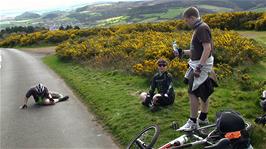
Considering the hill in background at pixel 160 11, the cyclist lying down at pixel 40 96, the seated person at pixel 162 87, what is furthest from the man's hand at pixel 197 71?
the hill in background at pixel 160 11

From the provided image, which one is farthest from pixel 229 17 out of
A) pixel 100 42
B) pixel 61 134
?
pixel 61 134

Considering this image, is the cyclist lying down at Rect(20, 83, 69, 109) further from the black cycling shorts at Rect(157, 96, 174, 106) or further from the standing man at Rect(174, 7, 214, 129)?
the standing man at Rect(174, 7, 214, 129)

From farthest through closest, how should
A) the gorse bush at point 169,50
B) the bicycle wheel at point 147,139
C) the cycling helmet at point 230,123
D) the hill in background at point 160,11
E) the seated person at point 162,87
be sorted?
the hill in background at point 160,11
the gorse bush at point 169,50
the seated person at point 162,87
the bicycle wheel at point 147,139
the cycling helmet at point 230,123

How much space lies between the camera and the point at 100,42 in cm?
2966

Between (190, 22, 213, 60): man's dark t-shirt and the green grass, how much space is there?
1.95 meters

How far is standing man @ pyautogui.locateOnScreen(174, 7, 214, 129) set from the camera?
9.36 meters

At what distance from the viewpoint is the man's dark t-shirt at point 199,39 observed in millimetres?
9336

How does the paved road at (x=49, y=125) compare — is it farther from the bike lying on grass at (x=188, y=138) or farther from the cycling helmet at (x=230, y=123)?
the cycling helmet at (x=230, y=123)

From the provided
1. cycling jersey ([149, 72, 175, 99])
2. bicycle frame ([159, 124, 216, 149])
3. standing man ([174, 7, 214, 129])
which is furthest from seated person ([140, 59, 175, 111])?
bicycle frame ([159, 124, 216, 149])

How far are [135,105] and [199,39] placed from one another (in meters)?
4.64

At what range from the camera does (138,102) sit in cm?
1388

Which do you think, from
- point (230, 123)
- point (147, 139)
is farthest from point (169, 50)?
point (230, 123)

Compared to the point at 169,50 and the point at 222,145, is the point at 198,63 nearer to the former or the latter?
the point at 222,145

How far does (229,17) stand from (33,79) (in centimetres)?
1820
